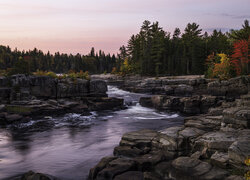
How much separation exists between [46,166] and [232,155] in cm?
899

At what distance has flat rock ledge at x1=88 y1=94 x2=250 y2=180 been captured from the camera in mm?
8102

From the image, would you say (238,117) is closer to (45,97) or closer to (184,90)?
(45,97)

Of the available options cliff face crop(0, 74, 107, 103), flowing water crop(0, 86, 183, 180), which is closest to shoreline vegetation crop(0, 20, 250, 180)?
cliff face crop(0, 74, 107, 103)

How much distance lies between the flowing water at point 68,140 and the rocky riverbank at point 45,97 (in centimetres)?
157

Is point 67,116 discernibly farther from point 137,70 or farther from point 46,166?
point 137,70

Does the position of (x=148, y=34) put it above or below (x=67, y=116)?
above

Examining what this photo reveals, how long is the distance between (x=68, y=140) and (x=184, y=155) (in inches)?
366

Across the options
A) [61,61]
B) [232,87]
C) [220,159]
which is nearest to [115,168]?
[220,159]

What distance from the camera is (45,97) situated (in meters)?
30.4

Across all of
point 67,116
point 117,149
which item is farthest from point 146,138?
point 67,116

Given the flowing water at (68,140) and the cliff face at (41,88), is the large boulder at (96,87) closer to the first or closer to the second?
the cliff face at (41,88)

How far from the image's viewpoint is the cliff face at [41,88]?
90.1ft

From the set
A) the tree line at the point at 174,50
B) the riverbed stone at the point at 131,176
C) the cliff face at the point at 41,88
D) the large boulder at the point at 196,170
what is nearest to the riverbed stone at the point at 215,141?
the large boulder at the point at 196,170

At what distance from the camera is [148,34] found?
71.9 metres
